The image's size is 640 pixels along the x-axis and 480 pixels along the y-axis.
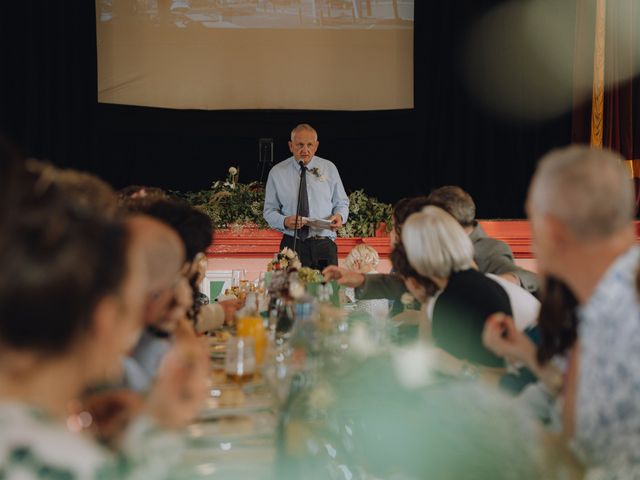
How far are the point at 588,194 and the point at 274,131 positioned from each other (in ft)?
20.0

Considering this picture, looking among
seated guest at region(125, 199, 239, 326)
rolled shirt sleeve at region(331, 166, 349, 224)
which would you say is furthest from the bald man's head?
rolled shirt sleeve at region(331, 166, 349, 224)

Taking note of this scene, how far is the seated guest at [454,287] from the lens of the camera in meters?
2.03

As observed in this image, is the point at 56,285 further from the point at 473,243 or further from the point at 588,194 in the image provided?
the point at 473,243

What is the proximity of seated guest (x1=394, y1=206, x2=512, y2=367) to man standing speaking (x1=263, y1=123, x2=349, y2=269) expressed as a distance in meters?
2.72

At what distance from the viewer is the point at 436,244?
213 cm

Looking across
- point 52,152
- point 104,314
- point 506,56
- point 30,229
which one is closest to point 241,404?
point 104,314

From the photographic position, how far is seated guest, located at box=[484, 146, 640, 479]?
3.86ft

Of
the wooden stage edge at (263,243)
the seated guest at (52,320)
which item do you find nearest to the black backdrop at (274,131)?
the wooden stage edge at (263,243)

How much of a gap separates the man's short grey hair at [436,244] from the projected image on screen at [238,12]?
526 cm

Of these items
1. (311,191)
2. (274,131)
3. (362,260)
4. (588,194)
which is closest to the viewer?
(588,194)

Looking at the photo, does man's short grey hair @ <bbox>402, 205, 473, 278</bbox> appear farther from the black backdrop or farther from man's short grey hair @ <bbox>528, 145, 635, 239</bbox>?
the black backdrop

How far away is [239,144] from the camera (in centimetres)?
738

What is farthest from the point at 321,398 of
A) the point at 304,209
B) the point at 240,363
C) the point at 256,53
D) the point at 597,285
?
the point at 256,53

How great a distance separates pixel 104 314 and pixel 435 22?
677 cm
